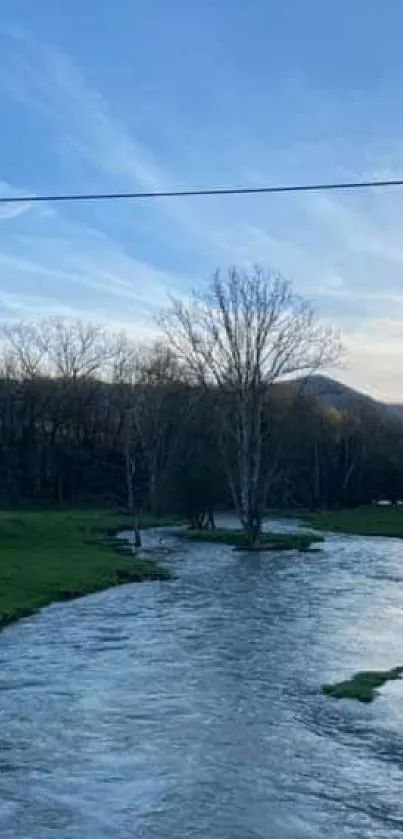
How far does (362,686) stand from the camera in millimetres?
13484

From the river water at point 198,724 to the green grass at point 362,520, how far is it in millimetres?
26622

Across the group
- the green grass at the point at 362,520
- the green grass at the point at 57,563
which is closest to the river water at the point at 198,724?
the green grass at the point at 57,563

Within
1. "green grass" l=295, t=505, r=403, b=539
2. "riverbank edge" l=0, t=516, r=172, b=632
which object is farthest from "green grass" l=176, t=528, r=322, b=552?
"green grass" l=295, t=505, r=403, b=539

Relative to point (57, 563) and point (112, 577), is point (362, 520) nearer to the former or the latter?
point (57, 563)

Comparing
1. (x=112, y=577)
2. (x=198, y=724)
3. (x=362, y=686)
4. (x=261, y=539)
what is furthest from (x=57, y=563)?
(x=198, y=724)

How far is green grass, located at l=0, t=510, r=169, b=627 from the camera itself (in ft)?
73.2

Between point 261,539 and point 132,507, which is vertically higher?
point 132,507

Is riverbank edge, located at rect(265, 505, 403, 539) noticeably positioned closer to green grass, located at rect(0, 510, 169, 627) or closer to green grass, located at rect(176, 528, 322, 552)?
green grass, located at rect(176, 528, 322, 552)

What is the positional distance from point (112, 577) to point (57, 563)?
9.45ft

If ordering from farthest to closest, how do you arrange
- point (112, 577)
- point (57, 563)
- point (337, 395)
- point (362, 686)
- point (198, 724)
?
1. point (337, 395)
2. point (57, 563)
3. point (112, 577)
4. point (362, 686)
5. point (198, 724)

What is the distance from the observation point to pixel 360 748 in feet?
35.3

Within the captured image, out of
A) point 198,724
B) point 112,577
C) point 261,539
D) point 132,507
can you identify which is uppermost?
point 132,507

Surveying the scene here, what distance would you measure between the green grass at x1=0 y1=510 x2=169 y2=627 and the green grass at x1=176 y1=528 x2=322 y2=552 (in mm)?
3647

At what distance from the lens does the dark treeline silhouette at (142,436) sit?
190 feet
